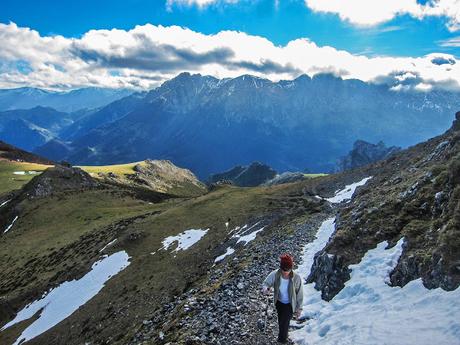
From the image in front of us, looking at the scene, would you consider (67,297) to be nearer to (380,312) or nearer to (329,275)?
(329,275)

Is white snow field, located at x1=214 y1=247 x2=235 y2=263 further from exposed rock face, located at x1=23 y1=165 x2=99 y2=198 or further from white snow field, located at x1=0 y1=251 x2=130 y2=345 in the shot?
exposed rock face, located at x1=23 y1=165 x2=99 y2=198

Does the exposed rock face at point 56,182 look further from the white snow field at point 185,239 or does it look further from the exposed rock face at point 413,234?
the exposed rock face at point 413,234

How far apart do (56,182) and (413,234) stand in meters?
134

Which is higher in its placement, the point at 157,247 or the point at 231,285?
the point at 231,285

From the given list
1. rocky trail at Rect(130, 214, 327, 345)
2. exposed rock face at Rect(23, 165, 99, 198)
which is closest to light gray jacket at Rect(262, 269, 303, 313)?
rocky trail at Rect(130, 214, 327, 345)

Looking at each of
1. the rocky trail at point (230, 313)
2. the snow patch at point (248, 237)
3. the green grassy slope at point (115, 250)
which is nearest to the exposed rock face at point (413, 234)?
the rocky trail at point (230, 313)

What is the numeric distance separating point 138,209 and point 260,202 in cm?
4355

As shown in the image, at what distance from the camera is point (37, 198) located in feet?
411

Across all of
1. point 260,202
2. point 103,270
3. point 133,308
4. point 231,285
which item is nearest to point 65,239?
point 103,270

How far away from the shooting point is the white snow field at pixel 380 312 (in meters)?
15.0

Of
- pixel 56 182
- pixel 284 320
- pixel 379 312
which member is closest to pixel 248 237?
pixel 284 320

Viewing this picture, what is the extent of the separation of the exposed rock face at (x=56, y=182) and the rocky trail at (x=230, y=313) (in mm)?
108250

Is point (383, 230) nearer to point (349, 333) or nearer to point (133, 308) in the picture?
point (349, 333)

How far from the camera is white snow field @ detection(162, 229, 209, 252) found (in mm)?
55372
